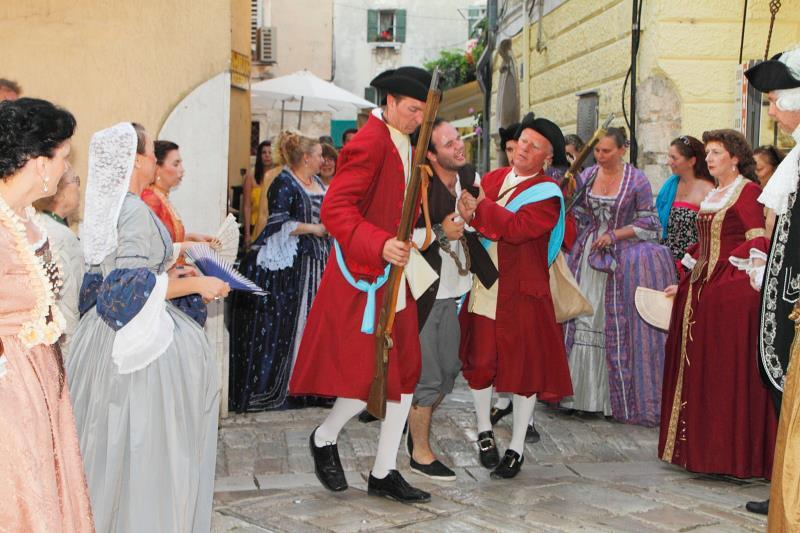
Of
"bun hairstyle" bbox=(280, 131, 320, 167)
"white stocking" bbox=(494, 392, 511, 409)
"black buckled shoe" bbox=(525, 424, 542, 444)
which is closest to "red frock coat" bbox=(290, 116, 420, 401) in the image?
"black buckled shoe" bbox=(525, 424, 542, 444)

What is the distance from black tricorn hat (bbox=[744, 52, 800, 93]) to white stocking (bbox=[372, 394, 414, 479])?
213 cm

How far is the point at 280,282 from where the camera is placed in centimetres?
732

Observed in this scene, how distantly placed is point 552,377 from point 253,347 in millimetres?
2480

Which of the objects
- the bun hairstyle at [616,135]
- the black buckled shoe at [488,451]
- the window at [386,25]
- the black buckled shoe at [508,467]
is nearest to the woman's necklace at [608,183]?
the bun hairstyle at [616,135]

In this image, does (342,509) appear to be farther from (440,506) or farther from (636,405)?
(636,405)

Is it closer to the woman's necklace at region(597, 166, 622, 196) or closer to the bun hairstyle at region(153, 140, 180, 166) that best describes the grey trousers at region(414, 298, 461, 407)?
the bun hairstyle at region(153, 140, 180, 166)

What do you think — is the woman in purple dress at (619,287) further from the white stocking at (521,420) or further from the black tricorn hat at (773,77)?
the black tricorn hat at (773,77)

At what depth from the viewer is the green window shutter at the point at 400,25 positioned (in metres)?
31.0

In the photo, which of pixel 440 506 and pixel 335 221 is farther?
pixel 440 506

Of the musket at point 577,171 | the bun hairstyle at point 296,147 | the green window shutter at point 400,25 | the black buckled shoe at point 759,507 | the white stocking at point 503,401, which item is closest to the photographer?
the black buckled shoe at point 759,507

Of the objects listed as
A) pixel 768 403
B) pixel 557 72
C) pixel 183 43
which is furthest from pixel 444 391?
pixel 557 72

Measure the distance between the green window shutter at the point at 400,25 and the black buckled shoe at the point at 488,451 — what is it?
2632cm

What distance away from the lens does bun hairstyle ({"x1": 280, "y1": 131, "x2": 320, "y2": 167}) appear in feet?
23.6

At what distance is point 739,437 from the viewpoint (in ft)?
18.0
